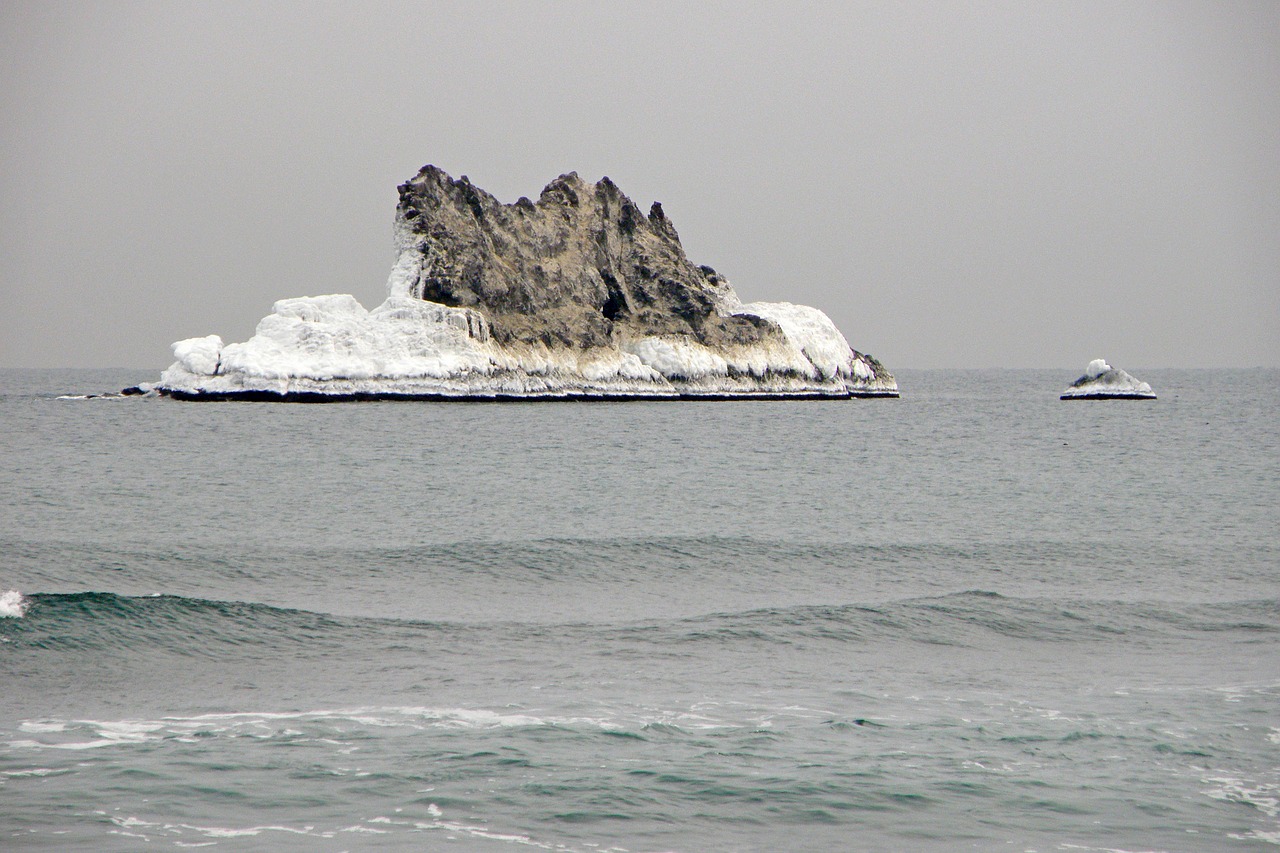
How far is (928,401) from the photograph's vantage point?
299ft

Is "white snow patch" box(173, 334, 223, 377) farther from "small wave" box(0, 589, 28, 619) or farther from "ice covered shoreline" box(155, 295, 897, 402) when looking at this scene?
"small wave" box(0, 589, 28, 619)

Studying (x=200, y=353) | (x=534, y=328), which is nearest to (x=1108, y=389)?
(x=534, y=328)

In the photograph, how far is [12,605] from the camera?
15492 mm

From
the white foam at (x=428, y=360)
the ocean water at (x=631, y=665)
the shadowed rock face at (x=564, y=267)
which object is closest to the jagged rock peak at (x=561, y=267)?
the shadowed rock face at (x=564, y=267)

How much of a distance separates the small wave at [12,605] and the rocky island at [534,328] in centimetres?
5231

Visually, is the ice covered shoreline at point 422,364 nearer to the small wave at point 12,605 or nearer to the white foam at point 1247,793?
the small wave at point 12,605

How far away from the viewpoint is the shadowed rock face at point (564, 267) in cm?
7512

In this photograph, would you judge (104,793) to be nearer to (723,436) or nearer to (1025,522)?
(1025,522)

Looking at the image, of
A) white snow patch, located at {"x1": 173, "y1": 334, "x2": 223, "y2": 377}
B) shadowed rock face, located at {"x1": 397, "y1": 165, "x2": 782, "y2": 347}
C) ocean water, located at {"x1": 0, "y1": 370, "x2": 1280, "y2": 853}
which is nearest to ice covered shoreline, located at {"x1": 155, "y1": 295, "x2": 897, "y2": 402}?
white snow patch, located at {"x1": 173, "y1": 334, "x2": 223, "y2": 377}

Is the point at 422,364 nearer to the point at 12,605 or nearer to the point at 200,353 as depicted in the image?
the point at 200,353

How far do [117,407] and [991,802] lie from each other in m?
63.5

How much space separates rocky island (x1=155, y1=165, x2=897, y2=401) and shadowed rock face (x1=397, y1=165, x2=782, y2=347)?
103 millimetres

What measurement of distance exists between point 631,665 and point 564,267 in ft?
231

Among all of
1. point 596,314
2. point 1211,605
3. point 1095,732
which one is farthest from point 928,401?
point 1095,732
